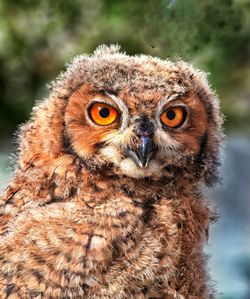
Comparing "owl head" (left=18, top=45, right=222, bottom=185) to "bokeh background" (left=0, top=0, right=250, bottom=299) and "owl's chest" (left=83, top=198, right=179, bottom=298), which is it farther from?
"bokeh background" (left=0, top=0, right=250, bottom=299)

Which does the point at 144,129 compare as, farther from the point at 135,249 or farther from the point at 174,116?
the point at 135,249

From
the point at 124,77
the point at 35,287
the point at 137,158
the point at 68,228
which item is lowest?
the point at 35,287

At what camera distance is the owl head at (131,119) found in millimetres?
2484

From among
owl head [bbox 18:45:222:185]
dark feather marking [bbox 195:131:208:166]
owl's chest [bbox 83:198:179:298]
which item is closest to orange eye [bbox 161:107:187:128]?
owl head [bbox 18:45:222:185]

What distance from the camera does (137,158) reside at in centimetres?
249

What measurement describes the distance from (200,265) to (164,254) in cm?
16

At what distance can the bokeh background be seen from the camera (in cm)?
304

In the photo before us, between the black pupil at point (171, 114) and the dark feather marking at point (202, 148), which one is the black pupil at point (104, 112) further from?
the dark feather marking at point (202, 148)

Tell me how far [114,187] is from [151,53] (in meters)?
0.54

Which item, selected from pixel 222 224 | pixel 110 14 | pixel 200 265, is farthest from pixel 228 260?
pixel 200 265

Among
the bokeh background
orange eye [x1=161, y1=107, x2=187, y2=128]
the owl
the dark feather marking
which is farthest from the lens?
the bokeh background

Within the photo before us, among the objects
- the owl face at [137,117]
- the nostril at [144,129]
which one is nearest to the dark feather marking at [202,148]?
the owl face at [137,117]

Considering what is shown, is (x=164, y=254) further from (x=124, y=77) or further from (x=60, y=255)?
(x=124, y=77)

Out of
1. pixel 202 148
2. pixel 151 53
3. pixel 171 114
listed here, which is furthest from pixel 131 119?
pixel 151 53
